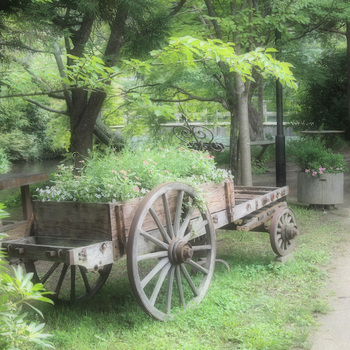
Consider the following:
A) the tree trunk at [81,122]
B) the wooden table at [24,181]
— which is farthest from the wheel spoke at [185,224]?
the tree trunk at [81,122]

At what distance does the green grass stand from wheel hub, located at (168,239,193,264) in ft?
1.47

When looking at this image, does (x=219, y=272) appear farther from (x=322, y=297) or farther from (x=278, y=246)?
(x=322, y=297)

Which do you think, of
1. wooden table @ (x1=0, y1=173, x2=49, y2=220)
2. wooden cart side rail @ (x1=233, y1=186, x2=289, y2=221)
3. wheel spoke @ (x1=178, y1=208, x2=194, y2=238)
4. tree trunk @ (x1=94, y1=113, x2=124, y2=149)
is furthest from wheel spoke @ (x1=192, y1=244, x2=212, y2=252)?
tree trunk @ (x1=94, y1=113, x2=124, y2=149)

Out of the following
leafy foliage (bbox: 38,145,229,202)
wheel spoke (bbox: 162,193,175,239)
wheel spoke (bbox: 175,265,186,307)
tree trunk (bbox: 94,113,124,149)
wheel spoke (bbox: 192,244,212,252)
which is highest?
tree trunk (bbox: 94,113,124,149)

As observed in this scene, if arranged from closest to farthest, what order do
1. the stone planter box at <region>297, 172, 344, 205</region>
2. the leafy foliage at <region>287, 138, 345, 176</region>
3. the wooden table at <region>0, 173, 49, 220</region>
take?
the wooden table at <region>0, 173, 49, 220</region>
the stone planter box at <region>297, 172, 344, 205</region>
the leafy foliage at <region>287, 138, 345, 176</region>

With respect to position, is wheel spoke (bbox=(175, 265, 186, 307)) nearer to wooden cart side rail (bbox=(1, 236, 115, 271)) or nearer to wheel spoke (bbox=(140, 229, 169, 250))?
wheel spoke (bbox=(140, 229, 169, 250))

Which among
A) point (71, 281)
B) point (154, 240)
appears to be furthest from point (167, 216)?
point (71, 281)

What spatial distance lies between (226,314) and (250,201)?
140 cm

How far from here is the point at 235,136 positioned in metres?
11.1

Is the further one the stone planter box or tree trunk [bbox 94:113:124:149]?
tree trunk [bbox 94:113:124:149]

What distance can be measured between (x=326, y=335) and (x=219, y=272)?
1.73 meters

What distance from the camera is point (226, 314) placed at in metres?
4.26

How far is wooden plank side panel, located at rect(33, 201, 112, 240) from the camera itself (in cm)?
373

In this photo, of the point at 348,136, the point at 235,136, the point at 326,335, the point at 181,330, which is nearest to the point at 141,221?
the point at 181,330
